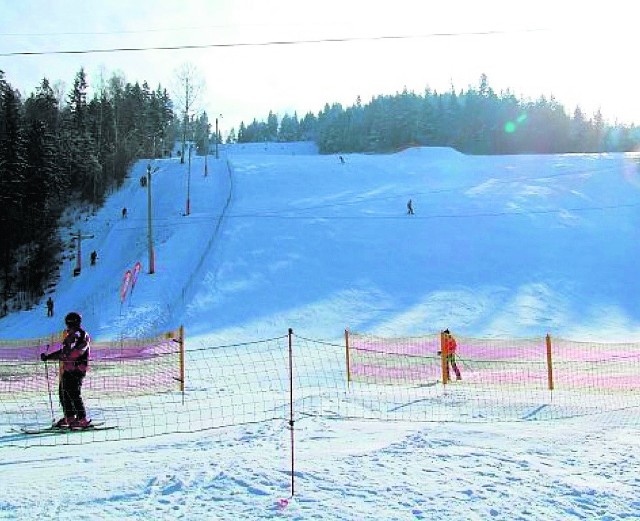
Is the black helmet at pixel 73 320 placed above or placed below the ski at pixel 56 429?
above

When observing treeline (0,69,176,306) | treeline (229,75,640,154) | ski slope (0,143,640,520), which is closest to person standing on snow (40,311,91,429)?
ski slope (0,143,640,520)

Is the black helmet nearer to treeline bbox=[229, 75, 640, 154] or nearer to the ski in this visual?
the ski

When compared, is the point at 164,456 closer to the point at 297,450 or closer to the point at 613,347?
the point at 297,450

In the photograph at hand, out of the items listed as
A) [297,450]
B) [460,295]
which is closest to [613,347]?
[460,295]

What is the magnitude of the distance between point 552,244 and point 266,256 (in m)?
15.6

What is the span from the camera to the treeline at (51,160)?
45906 millimetres

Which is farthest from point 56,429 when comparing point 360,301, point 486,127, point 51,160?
point 486,127

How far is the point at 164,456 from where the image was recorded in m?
7.16

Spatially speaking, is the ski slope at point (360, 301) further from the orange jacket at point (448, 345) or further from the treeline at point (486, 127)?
the treeline at point (486, 127)

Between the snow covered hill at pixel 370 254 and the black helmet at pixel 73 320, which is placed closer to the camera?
the black helmet at pixel 73 320

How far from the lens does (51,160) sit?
52125 mm

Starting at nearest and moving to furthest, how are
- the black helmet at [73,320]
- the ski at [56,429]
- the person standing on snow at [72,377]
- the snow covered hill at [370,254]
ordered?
the ski at [56,429] → the person standing on snow at [72,377] → the black helmet at [73,320] → the snow covered hill at [370,254]

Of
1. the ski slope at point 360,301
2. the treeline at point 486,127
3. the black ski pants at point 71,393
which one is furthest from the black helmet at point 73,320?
the treeline at point 486,127

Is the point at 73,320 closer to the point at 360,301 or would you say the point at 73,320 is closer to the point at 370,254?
the point at 360,301
